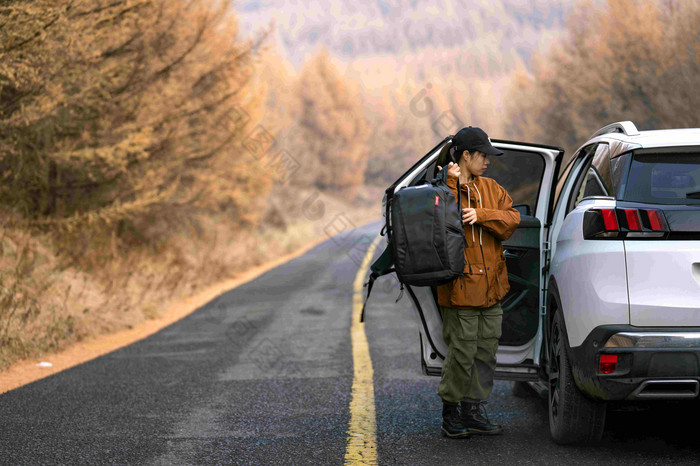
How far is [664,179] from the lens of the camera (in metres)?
3.97

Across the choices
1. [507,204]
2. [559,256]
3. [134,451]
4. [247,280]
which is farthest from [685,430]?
[247,280]

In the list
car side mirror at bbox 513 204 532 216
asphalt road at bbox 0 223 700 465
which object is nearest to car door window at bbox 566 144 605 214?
car side mirror at bbox 513 204 532 216

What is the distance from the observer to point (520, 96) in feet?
113

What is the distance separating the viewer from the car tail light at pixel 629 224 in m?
3.77

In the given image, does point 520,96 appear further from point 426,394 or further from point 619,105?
point 426,394

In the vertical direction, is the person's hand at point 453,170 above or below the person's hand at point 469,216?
above

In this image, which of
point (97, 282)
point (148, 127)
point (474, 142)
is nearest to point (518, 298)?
point (474, 142)

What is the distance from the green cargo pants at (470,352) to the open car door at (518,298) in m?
0.23

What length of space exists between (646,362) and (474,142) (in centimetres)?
165

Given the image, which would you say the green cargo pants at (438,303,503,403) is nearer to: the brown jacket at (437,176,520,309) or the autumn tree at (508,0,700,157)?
the brown jacket at (437,176,520,309)

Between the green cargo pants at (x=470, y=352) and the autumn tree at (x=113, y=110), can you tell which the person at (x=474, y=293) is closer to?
the green cargo pants at (x=470, y=352)

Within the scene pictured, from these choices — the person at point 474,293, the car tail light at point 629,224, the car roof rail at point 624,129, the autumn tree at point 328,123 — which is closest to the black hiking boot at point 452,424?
the person at point 474,293

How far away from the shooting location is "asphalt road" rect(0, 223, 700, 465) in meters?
4.50

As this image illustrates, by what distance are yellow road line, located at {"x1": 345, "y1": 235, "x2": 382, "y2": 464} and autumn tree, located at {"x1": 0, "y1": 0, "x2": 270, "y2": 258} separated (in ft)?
14.2
